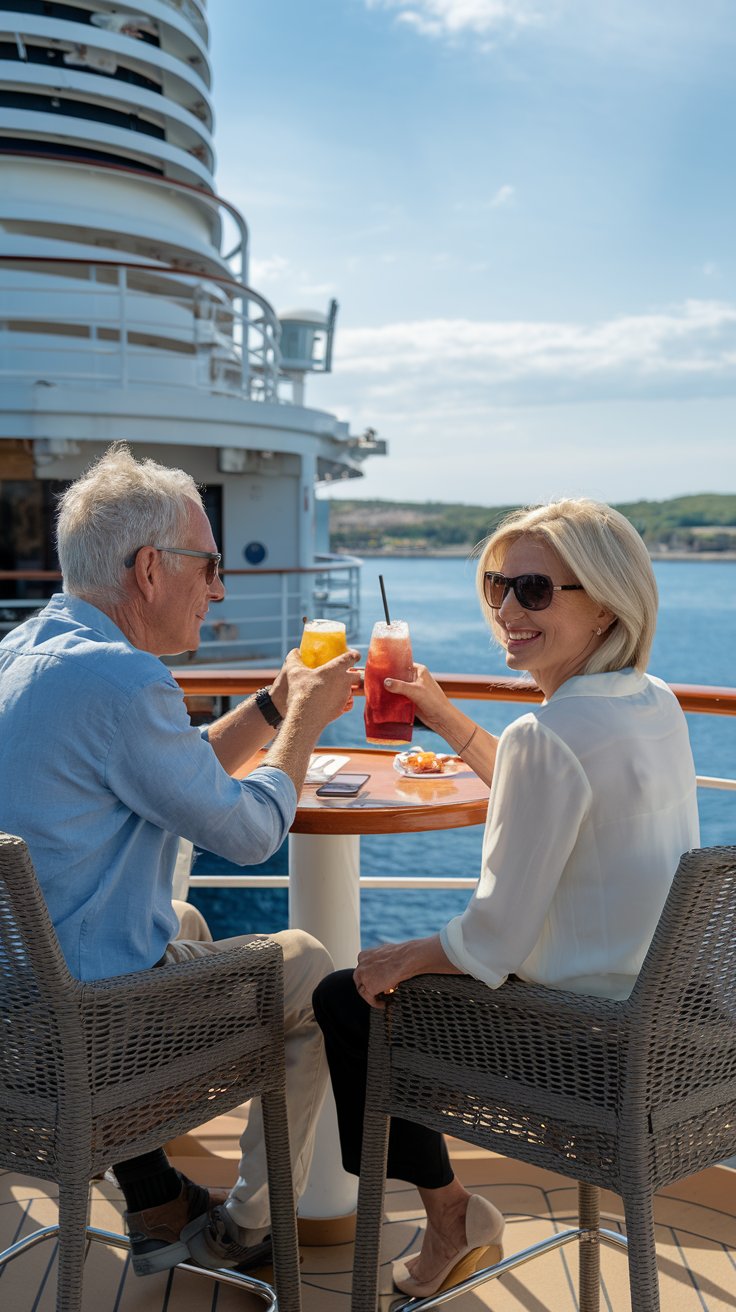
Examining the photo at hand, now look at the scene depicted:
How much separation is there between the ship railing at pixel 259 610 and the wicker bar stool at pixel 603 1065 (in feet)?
29.0

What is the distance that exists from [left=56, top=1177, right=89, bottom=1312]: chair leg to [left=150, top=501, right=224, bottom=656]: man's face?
68 centimetres

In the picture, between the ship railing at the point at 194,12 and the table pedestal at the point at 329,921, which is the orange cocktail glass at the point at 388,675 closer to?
the table pedestal at the point at 329,921

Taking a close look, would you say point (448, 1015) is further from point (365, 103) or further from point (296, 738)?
point (365, 103)

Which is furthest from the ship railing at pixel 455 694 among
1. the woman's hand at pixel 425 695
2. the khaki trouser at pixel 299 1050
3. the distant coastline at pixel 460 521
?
the distant coastline at pixel 460 521

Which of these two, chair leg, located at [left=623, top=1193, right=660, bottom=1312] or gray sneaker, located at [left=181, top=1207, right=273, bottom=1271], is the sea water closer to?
chair leg, located at [left=623, top=1193, right=660, bottom=1312]

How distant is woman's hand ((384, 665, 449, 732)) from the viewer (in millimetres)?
1800

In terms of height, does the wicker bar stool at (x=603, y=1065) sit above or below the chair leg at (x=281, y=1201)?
above

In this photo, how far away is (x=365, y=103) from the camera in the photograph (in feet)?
58.0

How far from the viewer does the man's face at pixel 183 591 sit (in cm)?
149

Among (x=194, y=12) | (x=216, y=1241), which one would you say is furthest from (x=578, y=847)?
(x=194, y=12)

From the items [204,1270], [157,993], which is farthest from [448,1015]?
[204,1270]

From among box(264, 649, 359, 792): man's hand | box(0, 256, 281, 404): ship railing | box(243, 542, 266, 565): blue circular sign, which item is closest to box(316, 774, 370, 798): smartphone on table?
box(264, 649, 359, 792): man's hand

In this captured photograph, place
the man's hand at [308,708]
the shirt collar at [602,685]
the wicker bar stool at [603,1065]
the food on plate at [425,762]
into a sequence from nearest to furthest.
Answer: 1. the wicker bar stool at [603,1065]
2. the shirt collar at [602,685]
3. the man's hand at [308,708]
4. the food on plate at [425,762]

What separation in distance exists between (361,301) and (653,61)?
4011 centimetres
